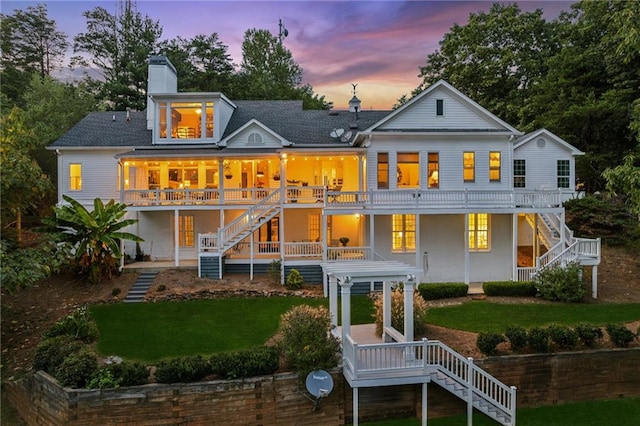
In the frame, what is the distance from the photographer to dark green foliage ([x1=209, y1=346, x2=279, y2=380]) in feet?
33.9

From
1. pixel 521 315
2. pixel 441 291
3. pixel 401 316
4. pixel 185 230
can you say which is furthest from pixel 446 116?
pixel 185 230

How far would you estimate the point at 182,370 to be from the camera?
10.1 metres

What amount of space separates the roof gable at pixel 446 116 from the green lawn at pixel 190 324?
28.5 feet

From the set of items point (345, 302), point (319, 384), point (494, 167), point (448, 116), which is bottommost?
point (319, 384)

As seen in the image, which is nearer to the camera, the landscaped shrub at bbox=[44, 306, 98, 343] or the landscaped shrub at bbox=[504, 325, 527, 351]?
the landscaped shrub at bbox=[504, 325, 527, 351]

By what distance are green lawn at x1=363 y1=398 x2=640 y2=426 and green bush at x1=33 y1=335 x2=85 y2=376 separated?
8.08m

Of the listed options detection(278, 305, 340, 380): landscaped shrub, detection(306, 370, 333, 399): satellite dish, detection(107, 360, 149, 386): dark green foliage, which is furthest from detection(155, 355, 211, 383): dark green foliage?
detection(306, 370, 333, 399): satellite dish

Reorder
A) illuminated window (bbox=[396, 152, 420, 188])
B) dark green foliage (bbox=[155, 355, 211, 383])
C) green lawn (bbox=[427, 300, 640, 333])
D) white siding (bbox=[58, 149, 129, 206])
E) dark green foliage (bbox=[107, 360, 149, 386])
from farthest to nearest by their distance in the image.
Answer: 1. white siding (bbox=[58, 149, 129, 206])
2. illuminated window (bbox=[396, 152, 420, 188])
3. green lawn (bbox=[427, 300, 640, 333])
4. dark green foliage (bbox=[155, 355, 211, 383])
5. dark green foliage (bbox=[107, 360, 149, 386])

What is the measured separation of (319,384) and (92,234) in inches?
489

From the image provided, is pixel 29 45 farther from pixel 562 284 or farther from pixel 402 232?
pixel 562 284

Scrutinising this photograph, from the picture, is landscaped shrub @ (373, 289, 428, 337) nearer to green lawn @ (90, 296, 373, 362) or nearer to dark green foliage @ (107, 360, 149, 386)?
green lawn @ (90, 296, 373, 362)

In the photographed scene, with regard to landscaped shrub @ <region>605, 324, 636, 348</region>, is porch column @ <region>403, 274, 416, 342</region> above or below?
above

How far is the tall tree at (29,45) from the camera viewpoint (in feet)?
125

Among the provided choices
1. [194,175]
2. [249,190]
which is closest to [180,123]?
[194,175]
